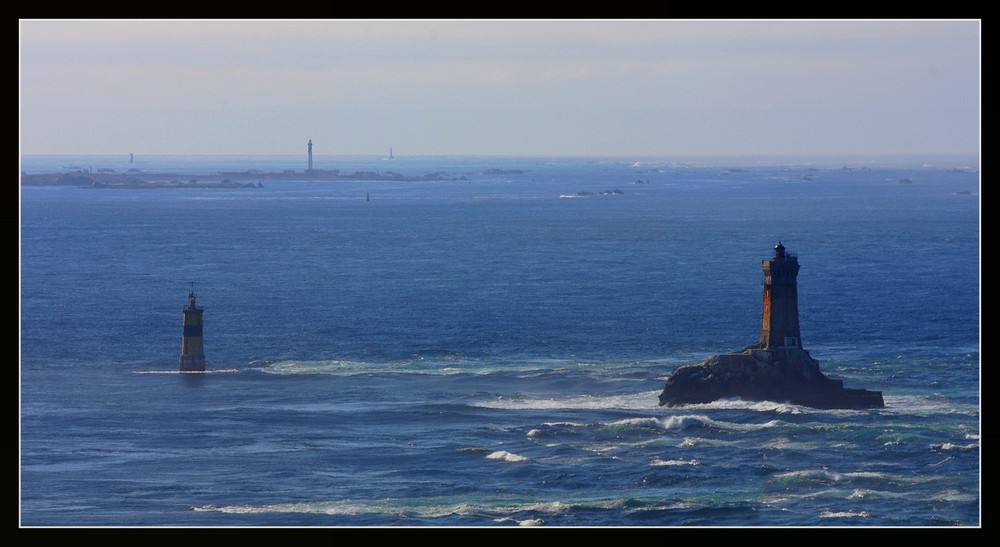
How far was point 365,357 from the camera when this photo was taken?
5423 inches

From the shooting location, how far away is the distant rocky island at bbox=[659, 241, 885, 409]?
106312 mm

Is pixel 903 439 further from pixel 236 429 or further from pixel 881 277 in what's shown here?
pixel 881 277

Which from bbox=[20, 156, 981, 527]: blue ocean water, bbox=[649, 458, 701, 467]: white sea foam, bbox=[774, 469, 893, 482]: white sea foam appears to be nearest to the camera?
bbox=[20, 156, 981, 527]: blue ocean water

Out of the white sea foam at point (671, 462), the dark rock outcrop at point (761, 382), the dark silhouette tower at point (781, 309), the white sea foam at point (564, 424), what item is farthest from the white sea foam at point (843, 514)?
the dark silhouette tower at point (781, 309)

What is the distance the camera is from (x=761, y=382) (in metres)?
106

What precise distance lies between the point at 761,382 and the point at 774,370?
38.1 inches

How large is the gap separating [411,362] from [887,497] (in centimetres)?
5125

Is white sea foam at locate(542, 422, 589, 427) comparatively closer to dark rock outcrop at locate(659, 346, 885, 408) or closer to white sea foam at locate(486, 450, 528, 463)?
white sea foam at locate(486, 450, 528, 463)

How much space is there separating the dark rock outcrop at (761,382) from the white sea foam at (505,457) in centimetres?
1275

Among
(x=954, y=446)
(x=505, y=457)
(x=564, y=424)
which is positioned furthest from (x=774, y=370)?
(x=505, y=457)

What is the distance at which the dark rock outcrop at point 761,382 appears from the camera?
10644 cm

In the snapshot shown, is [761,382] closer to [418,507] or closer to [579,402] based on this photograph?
[579,402]

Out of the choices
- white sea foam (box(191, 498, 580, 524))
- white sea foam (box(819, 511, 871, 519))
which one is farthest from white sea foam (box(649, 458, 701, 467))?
white sea foam (box(819, 511, 871, 519))
